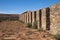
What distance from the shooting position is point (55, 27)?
1137 cm

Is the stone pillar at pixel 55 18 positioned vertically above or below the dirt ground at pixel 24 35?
above

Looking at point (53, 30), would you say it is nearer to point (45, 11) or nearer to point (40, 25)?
point (45, 11)

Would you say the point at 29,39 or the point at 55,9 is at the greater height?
the point at 55,9

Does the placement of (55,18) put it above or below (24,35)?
above

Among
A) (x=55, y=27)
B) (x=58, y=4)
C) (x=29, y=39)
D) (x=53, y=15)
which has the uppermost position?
(x=58, y=4)

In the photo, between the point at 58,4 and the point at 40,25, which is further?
the point at 40,25

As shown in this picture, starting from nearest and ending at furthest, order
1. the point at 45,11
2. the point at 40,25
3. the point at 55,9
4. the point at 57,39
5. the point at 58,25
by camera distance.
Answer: the point at 57,39 < the point at 58,25 < the point at 55,9 < the point at 45,11 < the point at 40,25

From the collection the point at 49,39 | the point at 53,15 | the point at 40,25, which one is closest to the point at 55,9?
the point at 53,15

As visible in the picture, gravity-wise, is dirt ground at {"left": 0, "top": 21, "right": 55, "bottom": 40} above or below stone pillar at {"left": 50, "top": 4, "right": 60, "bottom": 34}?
below

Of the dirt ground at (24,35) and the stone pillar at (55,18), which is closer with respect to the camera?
the dirt ground at (24,35)

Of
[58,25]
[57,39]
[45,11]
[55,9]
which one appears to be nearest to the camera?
[57,39]

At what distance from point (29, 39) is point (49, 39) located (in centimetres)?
131

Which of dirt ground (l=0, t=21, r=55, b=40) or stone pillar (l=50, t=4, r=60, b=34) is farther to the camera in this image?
stone pillar (l=50, t=4, r=60, b=34)

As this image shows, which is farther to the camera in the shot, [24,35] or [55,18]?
[24,35]
